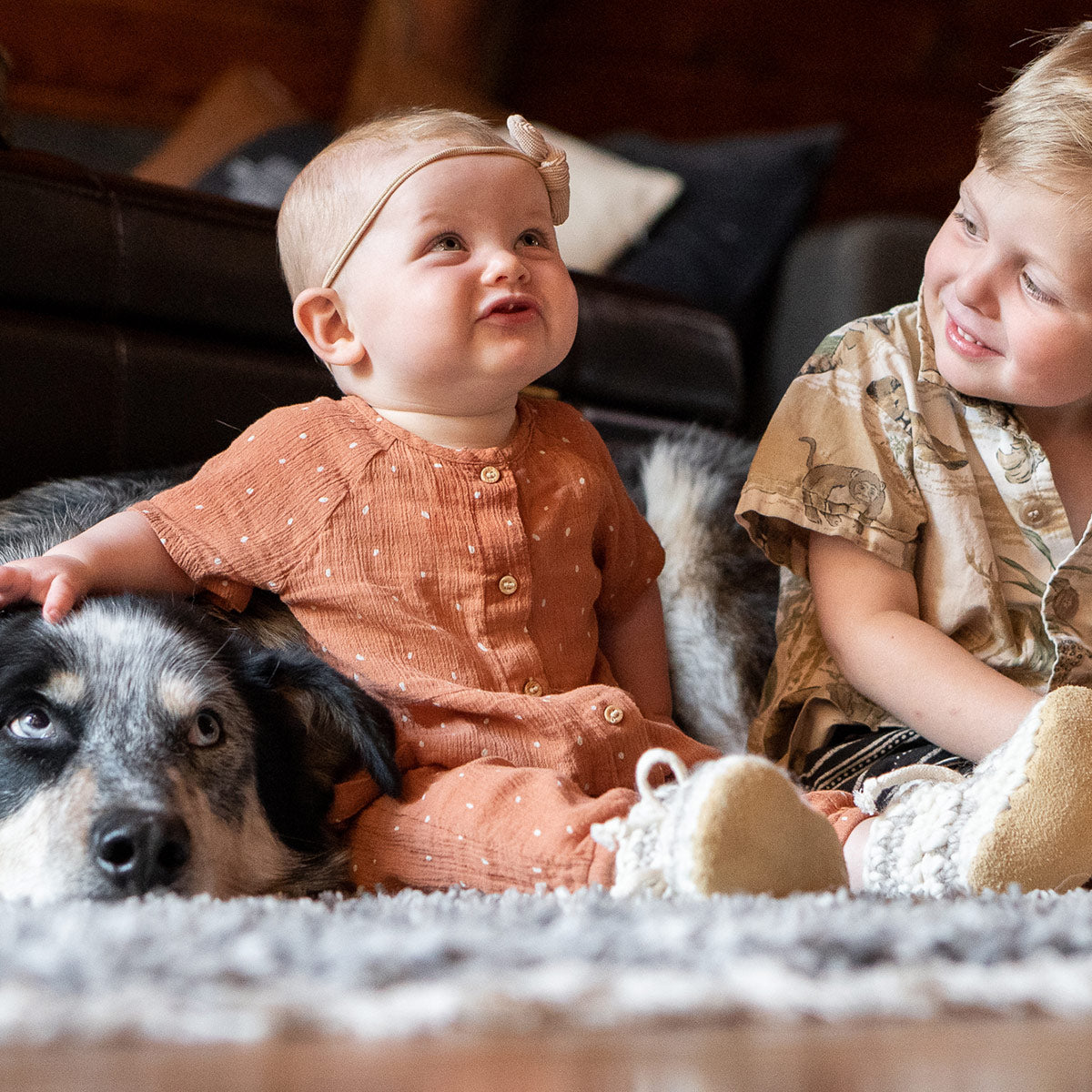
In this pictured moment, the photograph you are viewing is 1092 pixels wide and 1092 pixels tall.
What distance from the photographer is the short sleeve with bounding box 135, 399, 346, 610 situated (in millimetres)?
1088

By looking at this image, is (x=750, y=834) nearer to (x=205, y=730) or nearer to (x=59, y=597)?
(x=205, y=730)

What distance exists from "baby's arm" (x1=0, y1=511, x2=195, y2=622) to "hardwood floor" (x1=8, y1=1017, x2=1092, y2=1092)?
58cm

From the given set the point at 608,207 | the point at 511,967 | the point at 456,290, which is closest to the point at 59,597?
the point at 456,290

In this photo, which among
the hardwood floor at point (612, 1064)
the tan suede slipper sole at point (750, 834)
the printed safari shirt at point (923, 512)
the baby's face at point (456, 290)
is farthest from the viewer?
the printed safari shirt at point (923, 512)

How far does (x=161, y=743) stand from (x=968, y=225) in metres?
0.93

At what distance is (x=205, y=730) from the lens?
0.98m

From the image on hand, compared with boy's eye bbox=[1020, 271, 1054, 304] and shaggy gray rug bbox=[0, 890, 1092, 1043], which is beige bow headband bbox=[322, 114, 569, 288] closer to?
boy's eye bbox=[1020, 271, 1054, 304]

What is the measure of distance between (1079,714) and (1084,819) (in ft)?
0.28

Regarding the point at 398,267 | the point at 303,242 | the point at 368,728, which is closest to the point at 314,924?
the point at 368,728

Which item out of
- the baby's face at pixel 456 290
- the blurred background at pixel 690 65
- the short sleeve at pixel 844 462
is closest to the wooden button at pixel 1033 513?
the short sleeve at pixel 844 462

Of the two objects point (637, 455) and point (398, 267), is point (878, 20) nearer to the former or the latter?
point (637, 455)

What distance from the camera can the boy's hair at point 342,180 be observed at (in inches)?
46.6

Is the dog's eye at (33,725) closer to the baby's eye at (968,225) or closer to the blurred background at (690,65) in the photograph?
the baby's eye at (968,225)

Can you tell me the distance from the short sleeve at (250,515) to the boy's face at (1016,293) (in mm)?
657
